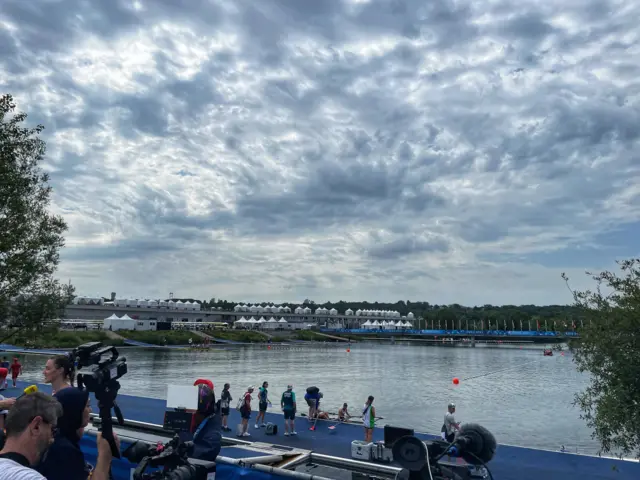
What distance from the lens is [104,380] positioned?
4.09 m

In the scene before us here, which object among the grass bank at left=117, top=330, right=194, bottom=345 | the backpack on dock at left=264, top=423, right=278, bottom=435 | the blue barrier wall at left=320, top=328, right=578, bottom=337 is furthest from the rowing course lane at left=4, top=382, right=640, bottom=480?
the blue barrier wall at left=320, top=328, right=578, bottom=337

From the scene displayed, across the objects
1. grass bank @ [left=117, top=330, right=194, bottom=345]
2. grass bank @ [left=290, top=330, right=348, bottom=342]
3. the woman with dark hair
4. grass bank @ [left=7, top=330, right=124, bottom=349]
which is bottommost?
grass bank @ [left=290, top=330, right=348, bottom=342]

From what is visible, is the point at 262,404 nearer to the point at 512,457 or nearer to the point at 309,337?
the point at 512,457

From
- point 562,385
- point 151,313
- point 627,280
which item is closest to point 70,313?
point 151,313

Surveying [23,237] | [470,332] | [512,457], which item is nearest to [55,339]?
[23,237]

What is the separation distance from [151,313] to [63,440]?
156 metres

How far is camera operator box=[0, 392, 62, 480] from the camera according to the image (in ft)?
9.41

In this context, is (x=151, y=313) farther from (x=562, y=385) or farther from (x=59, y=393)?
(x=59, y=393)

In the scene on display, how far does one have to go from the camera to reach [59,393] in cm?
413

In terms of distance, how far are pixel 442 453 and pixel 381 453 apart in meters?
7.25

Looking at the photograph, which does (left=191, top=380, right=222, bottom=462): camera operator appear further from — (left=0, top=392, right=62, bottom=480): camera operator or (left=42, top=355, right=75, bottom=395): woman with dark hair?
(left=0, top=392, right=62, bottom=480): camera operator

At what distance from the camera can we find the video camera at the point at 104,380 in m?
3.93

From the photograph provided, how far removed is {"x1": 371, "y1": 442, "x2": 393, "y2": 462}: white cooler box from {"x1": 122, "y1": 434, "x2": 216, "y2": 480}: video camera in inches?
287

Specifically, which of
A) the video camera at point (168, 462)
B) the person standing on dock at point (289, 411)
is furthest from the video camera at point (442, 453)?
the person standing on dock at point (289, 411)
